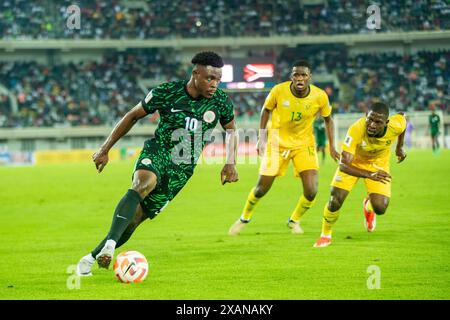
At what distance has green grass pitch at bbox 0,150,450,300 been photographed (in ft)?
26.8

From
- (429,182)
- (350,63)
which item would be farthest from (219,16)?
(429,182)

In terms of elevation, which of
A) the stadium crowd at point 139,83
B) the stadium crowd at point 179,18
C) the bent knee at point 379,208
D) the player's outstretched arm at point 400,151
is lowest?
the stadium crowd at point 139,83

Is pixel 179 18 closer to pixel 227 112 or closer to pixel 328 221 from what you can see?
pixel 328 221

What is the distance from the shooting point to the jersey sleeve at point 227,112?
31.0 ft

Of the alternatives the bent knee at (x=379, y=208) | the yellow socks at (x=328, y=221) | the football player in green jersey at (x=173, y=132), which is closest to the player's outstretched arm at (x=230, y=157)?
the football player in green jersey at (x=173, y=132)

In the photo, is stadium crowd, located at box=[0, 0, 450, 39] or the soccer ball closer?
the soccer ball

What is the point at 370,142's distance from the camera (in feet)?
39.1

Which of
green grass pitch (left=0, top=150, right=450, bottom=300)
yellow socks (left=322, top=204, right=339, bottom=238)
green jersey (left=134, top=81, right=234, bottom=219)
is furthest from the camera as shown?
yellow socks (left=322, top=204, right=339, bottom=238)

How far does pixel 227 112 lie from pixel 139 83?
50.6 metres

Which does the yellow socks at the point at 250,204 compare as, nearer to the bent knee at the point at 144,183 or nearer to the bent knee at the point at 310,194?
the bent knee at the point at 310,194

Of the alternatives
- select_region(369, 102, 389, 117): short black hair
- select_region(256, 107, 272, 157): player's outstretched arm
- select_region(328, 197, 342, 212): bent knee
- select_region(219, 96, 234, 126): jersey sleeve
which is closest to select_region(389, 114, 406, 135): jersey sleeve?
select_region(369, 102, 389, 117): short black hair

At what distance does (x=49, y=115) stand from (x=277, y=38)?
16768 mm

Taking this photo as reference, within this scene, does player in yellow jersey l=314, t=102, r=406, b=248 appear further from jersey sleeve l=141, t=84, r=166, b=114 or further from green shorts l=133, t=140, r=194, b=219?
jersey sleeve l=141, t=84, r=166, b=114
